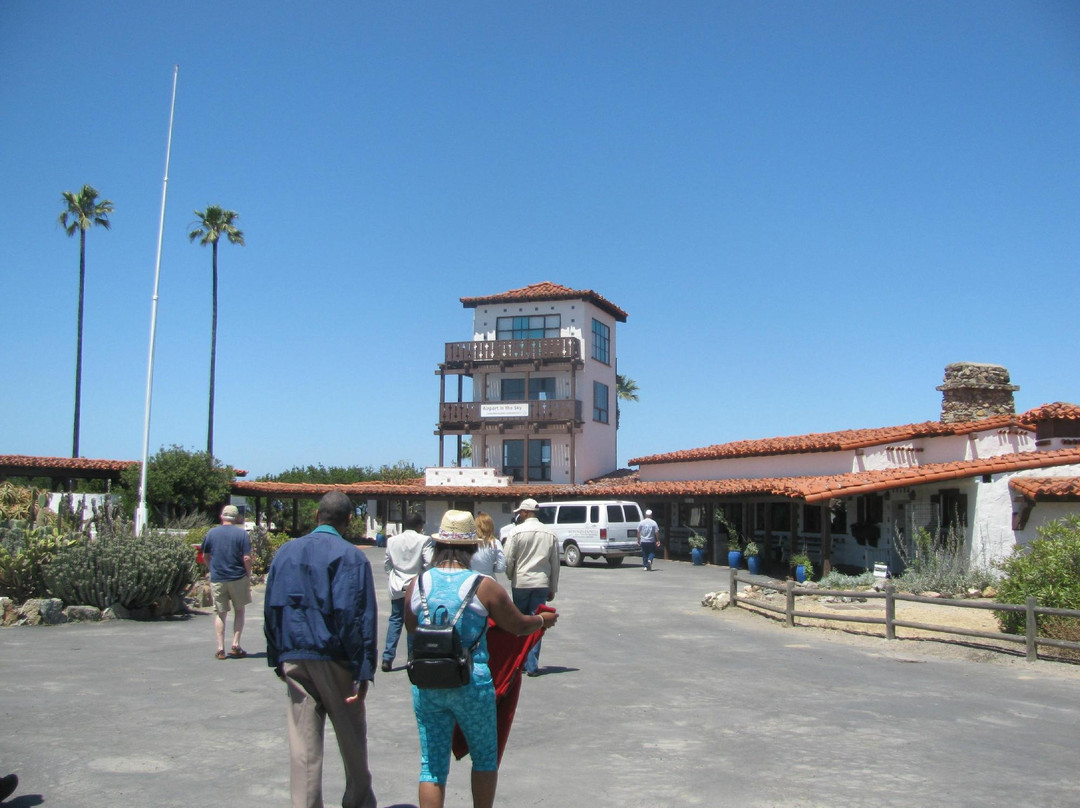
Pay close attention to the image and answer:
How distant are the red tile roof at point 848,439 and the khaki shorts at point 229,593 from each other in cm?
1977

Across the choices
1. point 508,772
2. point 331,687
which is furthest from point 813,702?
point 331,687

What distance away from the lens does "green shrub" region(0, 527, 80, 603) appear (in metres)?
14.3

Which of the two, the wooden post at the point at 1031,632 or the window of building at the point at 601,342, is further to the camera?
the window of building at the point at 601,342

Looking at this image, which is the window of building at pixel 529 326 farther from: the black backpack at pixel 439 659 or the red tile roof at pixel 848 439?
the black backpack at pixel 439 659

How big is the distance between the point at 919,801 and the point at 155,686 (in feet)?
22.1

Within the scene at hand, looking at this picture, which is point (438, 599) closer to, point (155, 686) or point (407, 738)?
point (407, 738)

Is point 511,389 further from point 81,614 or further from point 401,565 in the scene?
point 401,565

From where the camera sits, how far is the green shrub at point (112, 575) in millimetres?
14062

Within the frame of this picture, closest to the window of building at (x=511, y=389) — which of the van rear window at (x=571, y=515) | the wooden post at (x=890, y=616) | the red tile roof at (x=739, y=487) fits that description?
the red tile roof at (x=739, y=487)

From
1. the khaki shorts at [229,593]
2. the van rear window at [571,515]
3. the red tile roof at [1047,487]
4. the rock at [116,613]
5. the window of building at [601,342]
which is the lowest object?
the rock at [116,613]

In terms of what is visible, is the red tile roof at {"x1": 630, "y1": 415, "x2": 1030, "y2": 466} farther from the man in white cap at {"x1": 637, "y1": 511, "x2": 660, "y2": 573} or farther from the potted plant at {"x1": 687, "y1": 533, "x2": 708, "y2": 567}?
the man in white cap at {"x1": 637, "y1": 511, "x2": 660, "y2": 573}

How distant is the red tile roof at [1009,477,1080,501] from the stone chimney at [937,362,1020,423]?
1586cm

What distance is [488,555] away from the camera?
892 centimetres

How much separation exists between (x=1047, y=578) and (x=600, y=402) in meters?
32.0
